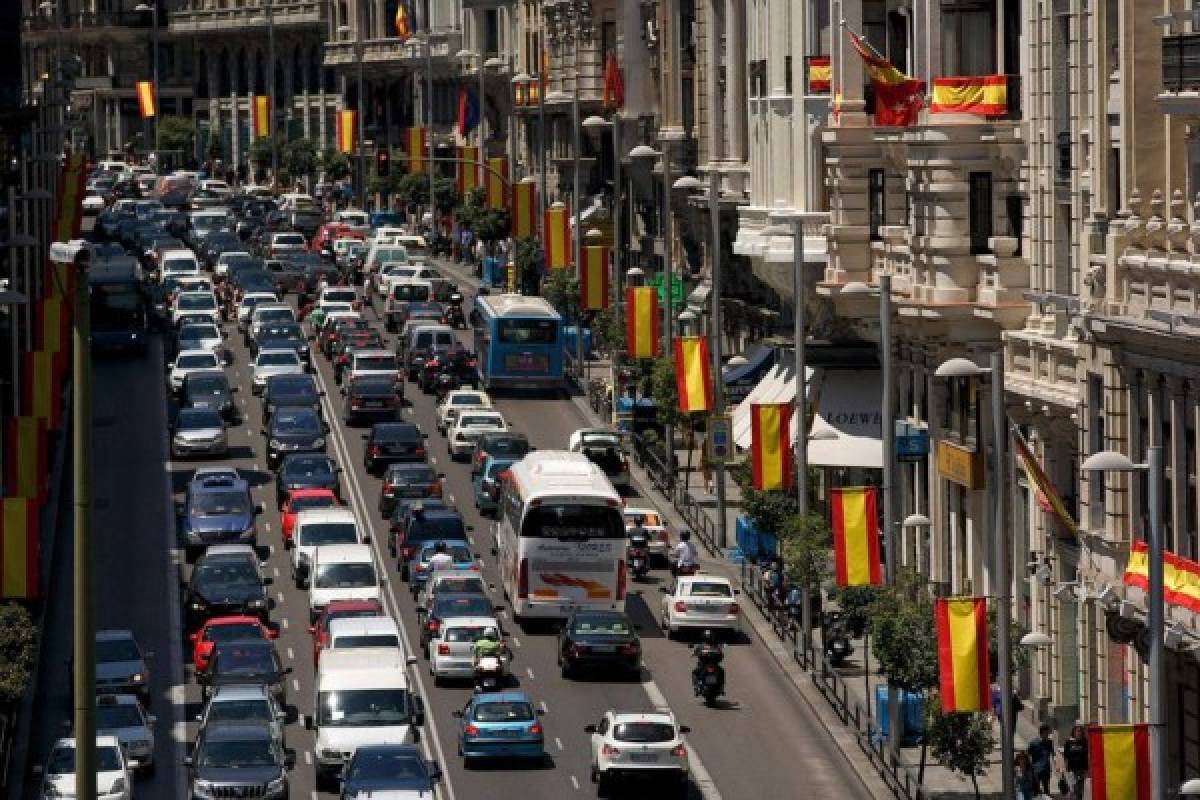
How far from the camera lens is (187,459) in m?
90.8

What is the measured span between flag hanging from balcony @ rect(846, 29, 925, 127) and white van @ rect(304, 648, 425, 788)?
1676 cm

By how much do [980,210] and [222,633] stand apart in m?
16.6

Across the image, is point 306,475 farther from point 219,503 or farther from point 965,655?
point 965,655

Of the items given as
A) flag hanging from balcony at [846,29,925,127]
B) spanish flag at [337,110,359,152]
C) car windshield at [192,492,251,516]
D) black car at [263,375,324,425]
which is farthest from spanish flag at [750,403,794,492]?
spanish flag at [337,110,359,152]

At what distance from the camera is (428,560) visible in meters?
72.1

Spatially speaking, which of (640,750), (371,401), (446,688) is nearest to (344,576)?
(446,688)

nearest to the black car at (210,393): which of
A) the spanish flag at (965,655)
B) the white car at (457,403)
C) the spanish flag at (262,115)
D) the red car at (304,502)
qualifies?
the white car at (457,403)

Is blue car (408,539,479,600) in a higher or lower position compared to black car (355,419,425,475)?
lower

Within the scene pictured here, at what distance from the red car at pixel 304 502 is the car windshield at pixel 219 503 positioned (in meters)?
1.27

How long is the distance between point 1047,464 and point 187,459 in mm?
35985

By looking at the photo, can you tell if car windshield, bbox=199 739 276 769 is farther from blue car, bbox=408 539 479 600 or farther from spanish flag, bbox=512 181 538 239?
spanish flag, bbox=512 181 538 239

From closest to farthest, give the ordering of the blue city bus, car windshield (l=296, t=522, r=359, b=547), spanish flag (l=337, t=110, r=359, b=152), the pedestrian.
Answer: the pedestrian < car windshield (l=296, t=522, r=359, b=547) < the blue city bus < spanish flag (l=337, t=110, r=359, b=152)

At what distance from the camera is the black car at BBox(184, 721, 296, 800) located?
51406 millimetres

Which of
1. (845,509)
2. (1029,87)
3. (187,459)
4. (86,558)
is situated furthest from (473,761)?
(187,459)
